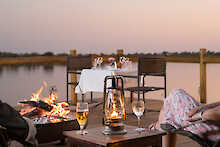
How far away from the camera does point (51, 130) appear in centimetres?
328

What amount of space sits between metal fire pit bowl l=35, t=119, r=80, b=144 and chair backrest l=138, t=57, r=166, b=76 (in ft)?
6.72

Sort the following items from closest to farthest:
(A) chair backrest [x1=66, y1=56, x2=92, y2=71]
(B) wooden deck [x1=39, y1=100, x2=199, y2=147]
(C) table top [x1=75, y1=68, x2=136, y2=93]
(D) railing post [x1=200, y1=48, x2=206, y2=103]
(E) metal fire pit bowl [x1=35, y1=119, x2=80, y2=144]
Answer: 1. (E) metal fire pit bowl [x1=35, y1=119, x2=80, y2=144]
2. (B) wooden deck [x1=39, y1=100, x2=199, y2=147]
3. (C) table top [x1=75, y1=68, x2=136, y2=93]
4. (A) chair backrest [x1=66, y1=56, x2=92, y2=71]
5. (D) railing post [x1=200, y1=48, x2=206, y2=103]

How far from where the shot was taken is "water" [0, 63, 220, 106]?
714 centimetres

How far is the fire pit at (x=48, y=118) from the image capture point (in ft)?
10.7

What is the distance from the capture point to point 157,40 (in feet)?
32.0

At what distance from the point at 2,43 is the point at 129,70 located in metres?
5.23

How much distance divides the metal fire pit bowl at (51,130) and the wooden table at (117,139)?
0.67 m

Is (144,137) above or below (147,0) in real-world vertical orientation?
below

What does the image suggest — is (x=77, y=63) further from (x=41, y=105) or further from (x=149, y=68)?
(x=41, y=105)

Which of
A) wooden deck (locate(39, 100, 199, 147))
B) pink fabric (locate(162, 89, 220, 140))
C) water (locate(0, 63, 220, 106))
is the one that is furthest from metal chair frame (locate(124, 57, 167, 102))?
pink fabric (locate(162, 89, 220, 140))

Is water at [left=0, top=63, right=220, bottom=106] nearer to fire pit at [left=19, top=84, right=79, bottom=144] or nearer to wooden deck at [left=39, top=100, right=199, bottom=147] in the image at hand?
wooden deck at [left=39, top=100, right=199, bottom=147]

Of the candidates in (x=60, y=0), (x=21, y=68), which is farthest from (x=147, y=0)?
(x=21, y=68)

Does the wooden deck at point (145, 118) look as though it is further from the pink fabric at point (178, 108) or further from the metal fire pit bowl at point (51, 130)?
the pink fabric at point (178, 108)

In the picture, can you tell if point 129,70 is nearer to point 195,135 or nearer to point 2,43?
point 195,135
